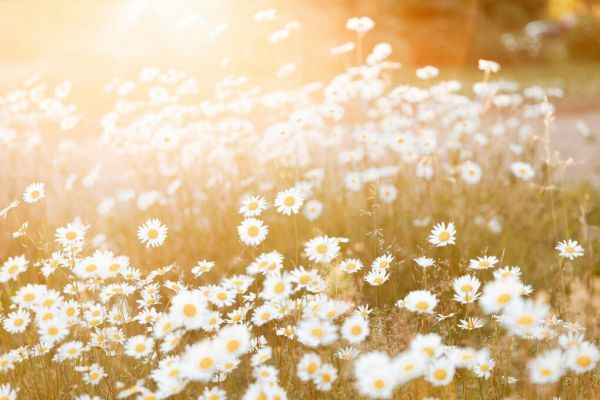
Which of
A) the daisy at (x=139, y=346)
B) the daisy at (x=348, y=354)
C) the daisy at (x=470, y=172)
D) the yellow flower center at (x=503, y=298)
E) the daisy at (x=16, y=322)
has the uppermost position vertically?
the yellow flower center at (x=503, y=298)

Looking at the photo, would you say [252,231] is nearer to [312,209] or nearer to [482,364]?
A: [482,364]

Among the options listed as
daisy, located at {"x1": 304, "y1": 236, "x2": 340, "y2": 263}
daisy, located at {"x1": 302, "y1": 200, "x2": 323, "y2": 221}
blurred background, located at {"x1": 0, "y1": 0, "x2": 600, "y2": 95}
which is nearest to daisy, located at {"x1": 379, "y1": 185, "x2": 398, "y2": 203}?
daisy, located at {"x1": 302, "y1": 200, "x2": 323, "y2": 221}

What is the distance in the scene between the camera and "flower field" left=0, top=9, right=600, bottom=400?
1.79 m

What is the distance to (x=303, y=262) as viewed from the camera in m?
3.45

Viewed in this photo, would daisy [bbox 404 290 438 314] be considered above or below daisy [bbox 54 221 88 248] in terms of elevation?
below

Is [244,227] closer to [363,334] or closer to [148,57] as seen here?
[363,334]

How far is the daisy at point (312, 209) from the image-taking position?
3508 mm

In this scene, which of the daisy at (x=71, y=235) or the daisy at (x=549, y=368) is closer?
the daisy at (x=549, y=368)

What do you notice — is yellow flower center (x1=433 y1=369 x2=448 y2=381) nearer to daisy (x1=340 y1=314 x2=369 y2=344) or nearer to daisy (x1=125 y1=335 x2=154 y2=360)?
daisy (x1=340 y1=314 x2=369 y2=344)

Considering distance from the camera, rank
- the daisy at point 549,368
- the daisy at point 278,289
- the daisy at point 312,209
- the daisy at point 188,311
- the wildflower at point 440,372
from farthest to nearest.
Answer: the daisy at point 312,209 < the daisy at point 278,289 < the daisy at point 188,311 < the wildflower at point 440,372 < the daisy at point 549,368

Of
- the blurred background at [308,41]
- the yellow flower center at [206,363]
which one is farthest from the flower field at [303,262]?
the blurred background at [308,41]

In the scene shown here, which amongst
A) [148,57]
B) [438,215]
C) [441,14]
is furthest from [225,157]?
[441,14]

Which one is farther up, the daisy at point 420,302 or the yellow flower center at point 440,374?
the daisy at point 420,302

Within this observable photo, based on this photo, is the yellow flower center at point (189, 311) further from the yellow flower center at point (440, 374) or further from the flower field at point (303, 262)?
the yellow flower center at point (440, 374)
